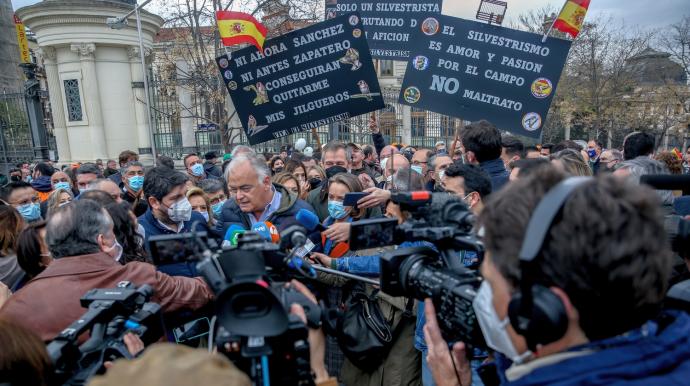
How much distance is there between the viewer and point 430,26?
5.25 metres

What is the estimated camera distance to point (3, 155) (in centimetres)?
1540

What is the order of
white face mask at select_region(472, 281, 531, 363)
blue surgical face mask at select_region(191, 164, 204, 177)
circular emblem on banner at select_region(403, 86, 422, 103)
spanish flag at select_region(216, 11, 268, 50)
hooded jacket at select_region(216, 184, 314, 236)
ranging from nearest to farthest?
white face mask at select_region(472, 281, 531, 363) < hooded jacket at select_region(216, 184, 314, 236) < spanish flag at select_region(216, 11, 268, 50) < circular emblem on banner at select_region(403, 86, 422, 103) < blue surgical face mask at select_region(191, 164, 204, 177)

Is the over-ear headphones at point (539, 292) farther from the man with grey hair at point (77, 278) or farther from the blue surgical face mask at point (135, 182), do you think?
the blue surgical face mask at point (135, 182)

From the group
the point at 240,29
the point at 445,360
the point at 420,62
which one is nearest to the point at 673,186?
the point at 445,360

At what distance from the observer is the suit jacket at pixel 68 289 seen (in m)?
1.97

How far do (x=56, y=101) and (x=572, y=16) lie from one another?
14.3 metres

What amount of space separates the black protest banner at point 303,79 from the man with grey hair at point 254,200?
162 centimetres

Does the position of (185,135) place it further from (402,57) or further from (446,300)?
(446,300)

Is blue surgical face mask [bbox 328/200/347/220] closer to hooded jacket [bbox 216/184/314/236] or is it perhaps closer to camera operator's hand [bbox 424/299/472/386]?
hooded jacket [bbox 216/184/314/236]

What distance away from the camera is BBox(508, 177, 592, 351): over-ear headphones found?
101 centimetres

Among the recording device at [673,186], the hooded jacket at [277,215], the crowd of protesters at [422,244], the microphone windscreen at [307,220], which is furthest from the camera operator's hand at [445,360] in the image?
the hooded jacket at [277,215]

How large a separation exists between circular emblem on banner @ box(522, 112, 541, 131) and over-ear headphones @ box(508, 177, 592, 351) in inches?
160

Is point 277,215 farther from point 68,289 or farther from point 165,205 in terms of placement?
point 68,289

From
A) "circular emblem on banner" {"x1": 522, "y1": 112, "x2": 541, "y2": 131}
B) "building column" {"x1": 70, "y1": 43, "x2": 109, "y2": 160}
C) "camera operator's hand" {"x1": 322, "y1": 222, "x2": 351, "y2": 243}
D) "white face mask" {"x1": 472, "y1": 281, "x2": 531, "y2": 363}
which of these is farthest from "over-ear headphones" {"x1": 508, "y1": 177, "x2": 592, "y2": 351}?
"building column" {"x1": 70, "y1": 43, "x2": 109, "y2": 160}
